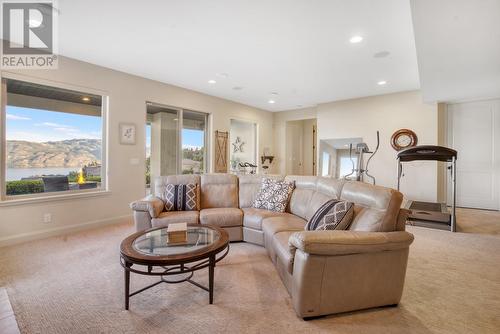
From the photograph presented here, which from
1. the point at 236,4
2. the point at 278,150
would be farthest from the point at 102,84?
the point at 278,150

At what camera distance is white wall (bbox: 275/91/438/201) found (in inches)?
213

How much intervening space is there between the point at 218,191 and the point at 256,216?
0.88 m

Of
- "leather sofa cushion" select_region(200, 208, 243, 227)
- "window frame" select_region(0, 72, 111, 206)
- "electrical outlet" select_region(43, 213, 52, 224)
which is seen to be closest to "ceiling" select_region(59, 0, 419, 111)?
"window frame" select_region(0, 72, 111, 206)

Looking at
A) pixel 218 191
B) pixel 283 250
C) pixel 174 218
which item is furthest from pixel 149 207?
pixel 283 250

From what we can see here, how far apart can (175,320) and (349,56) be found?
160 inches

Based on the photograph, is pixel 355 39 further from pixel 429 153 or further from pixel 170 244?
pixel 170 244

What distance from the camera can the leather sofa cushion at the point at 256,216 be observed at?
123 inches

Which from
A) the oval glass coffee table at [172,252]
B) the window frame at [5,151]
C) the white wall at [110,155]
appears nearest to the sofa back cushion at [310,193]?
the oval glass coffee table at [172,252]

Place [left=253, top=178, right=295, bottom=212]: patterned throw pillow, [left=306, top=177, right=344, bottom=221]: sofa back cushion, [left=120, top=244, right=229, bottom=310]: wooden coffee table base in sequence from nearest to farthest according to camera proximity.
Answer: [left=120, top=244, right=229, bottom=310]: wooden coffee table base
[left=306, top=177, right=344, bottom=221]: sofa back cushion
[left=253, top=178, right=295, bottom=212]: patterned throw pillow

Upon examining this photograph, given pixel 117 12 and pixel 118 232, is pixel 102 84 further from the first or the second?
pixel 118 232

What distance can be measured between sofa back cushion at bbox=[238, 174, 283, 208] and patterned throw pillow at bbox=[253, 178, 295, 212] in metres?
0.13

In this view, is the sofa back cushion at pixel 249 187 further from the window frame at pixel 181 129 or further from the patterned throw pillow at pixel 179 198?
the window frame at pixel 181 129

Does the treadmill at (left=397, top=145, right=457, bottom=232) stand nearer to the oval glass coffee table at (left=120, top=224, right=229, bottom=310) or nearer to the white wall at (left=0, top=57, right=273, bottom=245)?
the oval glass coffee table at (left=120, top=224, right=229, bottom=310)

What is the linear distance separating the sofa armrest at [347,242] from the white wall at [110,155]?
3770mm
